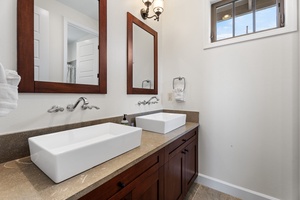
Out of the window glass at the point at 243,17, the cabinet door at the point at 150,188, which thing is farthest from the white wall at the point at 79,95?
the window glass at the point at 243,17

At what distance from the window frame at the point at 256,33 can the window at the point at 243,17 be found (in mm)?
63

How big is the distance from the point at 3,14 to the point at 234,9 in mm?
2145

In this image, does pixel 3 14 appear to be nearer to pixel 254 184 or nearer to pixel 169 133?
pixel 169 133

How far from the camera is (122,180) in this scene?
763 millimetres

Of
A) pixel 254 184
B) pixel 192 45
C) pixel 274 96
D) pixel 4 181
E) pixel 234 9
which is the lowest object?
pixel 254 184

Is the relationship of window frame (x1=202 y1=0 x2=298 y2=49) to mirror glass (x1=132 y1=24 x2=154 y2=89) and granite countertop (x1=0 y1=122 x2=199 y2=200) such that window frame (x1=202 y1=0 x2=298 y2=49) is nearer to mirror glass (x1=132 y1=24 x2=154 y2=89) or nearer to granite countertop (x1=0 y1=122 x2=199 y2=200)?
mirror glass (x1=132 y1=24 x2=154 y2=89)

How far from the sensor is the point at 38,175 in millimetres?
669

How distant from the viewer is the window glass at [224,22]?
178 centimetres

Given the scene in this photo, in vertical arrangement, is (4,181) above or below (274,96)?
below

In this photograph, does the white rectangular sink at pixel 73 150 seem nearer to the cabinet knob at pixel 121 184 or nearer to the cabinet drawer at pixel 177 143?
the cabinet knob at pixel 121 184

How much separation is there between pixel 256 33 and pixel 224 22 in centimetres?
43

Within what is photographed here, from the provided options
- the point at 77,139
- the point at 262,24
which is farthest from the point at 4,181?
the point at 262,24

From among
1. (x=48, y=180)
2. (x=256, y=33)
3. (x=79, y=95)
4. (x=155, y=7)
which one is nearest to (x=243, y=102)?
(x=256, y=33)

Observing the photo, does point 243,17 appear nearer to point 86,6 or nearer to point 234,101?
point 234,101
